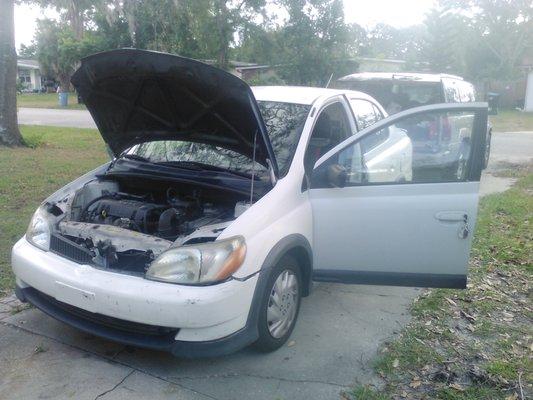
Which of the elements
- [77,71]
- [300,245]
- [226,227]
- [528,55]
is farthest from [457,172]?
[528,55]

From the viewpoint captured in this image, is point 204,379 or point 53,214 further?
point 53,214

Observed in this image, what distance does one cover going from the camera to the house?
203 feet

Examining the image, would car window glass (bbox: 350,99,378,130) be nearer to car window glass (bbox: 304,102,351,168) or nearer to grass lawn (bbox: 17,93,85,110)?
car window glass (bbox: 304,102,351,168)

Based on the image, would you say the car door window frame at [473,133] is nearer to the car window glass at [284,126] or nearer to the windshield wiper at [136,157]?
the car window glass at [284,126]

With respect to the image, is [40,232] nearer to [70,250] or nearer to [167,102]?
[70,250]

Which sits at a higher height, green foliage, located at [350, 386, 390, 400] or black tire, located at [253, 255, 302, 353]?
black tire, located at [253, 255, 302, 353]

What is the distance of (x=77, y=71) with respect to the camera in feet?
13.7

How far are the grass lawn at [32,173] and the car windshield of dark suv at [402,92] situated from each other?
529cm

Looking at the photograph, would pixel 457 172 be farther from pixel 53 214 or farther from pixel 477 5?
pixel 477 5

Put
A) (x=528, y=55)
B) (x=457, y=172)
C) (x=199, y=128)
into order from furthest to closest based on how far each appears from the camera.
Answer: (x=528, y=55) → (x=199, y=128) → (x=457, y=172)

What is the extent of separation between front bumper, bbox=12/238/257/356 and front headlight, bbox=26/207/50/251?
0.34 meters

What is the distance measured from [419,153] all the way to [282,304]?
1540 millimetres

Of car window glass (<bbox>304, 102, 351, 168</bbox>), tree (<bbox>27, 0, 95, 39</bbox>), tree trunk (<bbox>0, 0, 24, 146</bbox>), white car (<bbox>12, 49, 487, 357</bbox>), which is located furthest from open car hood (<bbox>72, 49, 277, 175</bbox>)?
tree (<bbox>27, 0, 95, 39</bbox>)

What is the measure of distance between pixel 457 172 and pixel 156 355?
248 centimetres
